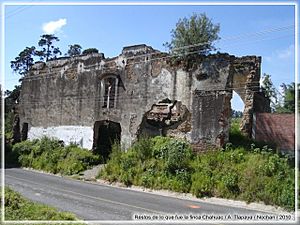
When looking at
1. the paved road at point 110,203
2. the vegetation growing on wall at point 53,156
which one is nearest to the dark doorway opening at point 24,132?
the vegetation growing on wall at point 53,156

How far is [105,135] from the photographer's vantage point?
900 inches

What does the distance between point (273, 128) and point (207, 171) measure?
20.7ft

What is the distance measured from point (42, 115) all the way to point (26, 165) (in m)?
4.70

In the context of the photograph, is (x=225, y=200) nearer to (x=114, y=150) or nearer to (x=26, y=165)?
(x=114, y=150)

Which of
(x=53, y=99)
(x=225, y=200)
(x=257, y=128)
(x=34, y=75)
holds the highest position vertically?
(x=34, y=75)

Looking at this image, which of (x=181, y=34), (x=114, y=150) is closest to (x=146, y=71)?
(x=181, y=34)

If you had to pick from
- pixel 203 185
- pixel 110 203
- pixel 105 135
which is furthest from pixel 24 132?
pixel 110 203

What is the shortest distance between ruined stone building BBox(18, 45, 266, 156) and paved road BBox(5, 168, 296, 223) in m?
4.80

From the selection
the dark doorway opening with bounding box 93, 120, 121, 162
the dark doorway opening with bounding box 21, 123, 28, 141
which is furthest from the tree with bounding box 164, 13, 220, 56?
the dark doorway opening with bounding box 21, 123, 28, 141

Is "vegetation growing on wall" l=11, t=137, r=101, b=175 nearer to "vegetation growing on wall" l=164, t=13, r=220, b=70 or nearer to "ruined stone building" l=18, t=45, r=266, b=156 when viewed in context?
"ruined stone building" l=18, t=45, r=266, b=156

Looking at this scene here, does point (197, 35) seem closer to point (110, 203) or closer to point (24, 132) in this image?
point (110, 203)

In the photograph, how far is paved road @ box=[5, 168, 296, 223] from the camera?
1002 cm

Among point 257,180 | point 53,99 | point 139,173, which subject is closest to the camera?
point 257,180

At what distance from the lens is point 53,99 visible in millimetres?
25672
